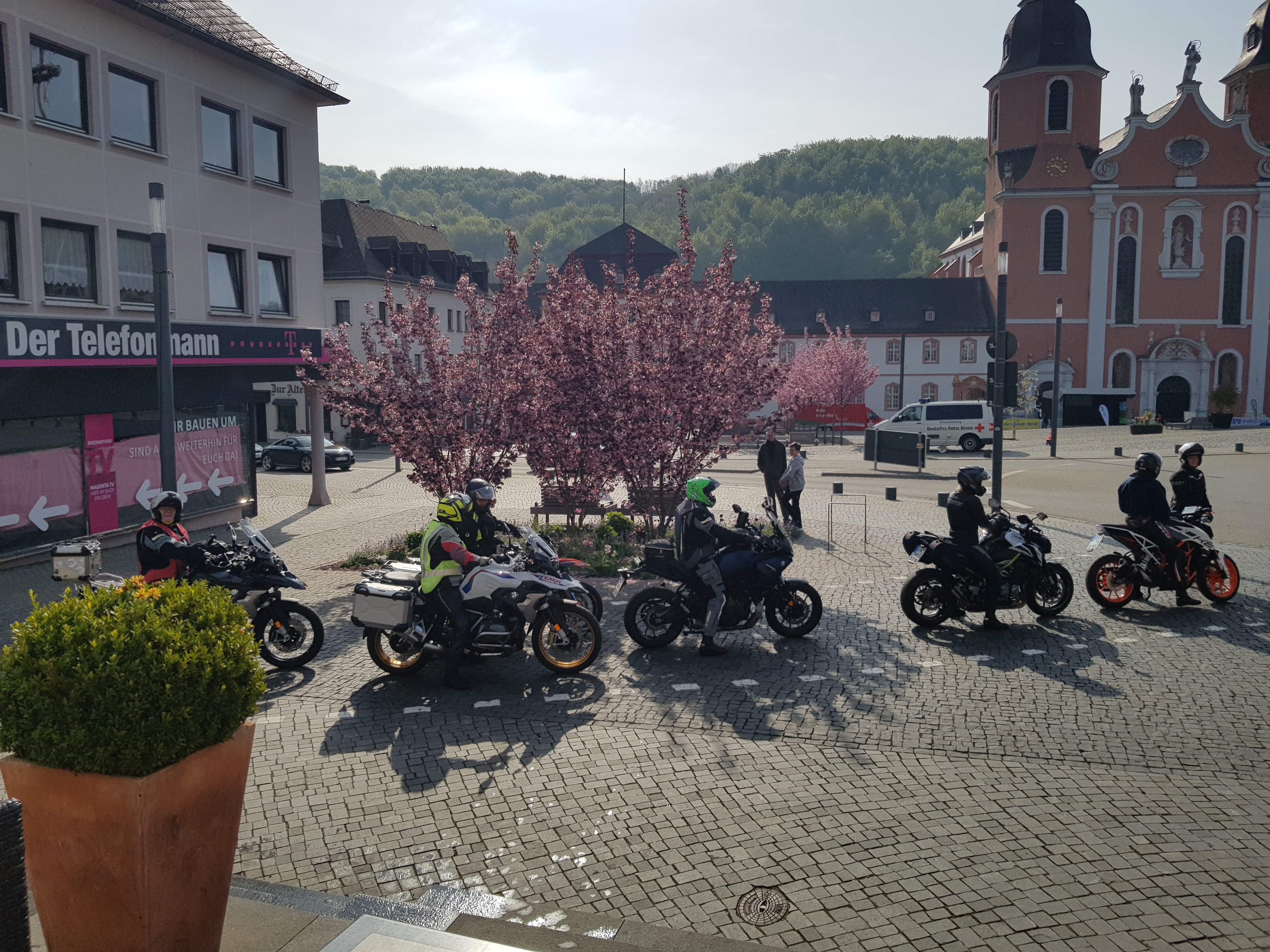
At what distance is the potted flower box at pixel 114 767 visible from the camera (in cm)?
396

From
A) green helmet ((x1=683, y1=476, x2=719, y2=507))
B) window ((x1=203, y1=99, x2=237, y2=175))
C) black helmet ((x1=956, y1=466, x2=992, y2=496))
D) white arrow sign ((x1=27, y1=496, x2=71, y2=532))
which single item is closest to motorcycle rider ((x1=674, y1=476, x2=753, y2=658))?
green helmet ((x1=683, y1=476, x2=719, y2=507))

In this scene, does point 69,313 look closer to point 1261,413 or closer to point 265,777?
point 265,777

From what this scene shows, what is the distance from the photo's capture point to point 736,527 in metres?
10.3

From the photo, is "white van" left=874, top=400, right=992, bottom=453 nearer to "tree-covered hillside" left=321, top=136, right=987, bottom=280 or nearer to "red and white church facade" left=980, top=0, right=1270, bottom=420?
"red and white church facade" left=980, top=0, right=1270, bottom=420

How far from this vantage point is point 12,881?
378cm

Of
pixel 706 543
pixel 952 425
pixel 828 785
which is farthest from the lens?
pixel 952 425

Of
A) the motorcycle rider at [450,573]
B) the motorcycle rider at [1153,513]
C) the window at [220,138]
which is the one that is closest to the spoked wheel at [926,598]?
the motorcycle rider at [1153,513]

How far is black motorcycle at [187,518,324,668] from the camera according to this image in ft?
30.4

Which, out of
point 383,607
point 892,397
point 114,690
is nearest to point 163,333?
point 383,607

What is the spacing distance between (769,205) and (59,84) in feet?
399

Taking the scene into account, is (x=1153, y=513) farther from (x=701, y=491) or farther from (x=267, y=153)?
(x=267, y=153)

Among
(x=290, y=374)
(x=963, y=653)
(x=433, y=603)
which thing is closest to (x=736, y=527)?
(x=963, y=653)

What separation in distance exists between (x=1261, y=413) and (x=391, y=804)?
67.3 meters

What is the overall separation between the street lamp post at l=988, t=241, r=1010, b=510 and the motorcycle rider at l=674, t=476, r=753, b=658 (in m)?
7.00
